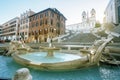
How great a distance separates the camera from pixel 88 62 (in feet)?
33.6

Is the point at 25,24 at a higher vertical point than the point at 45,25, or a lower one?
higher

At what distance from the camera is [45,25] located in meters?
46.5

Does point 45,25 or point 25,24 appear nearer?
point 45,25

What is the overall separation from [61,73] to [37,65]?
6.53ft

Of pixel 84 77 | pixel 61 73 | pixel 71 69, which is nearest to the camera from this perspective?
pixel 84 77

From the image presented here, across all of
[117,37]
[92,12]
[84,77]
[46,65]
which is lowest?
[84,77]

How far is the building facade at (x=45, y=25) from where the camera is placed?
151ft

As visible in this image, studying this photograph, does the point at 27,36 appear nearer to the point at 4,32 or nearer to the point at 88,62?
the point at 4,32

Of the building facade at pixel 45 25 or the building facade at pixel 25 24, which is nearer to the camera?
the building facade at pixel 45 25

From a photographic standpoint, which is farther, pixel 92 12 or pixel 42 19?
pixel 92 12

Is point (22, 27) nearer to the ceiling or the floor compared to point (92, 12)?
nearer to the floor

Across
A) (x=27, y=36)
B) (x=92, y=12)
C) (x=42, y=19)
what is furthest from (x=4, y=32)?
(x=92, y=12)

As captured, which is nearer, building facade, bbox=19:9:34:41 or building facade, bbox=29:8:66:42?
building facade, bbox=29:8:66:42

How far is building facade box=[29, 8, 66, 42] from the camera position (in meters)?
46.0
